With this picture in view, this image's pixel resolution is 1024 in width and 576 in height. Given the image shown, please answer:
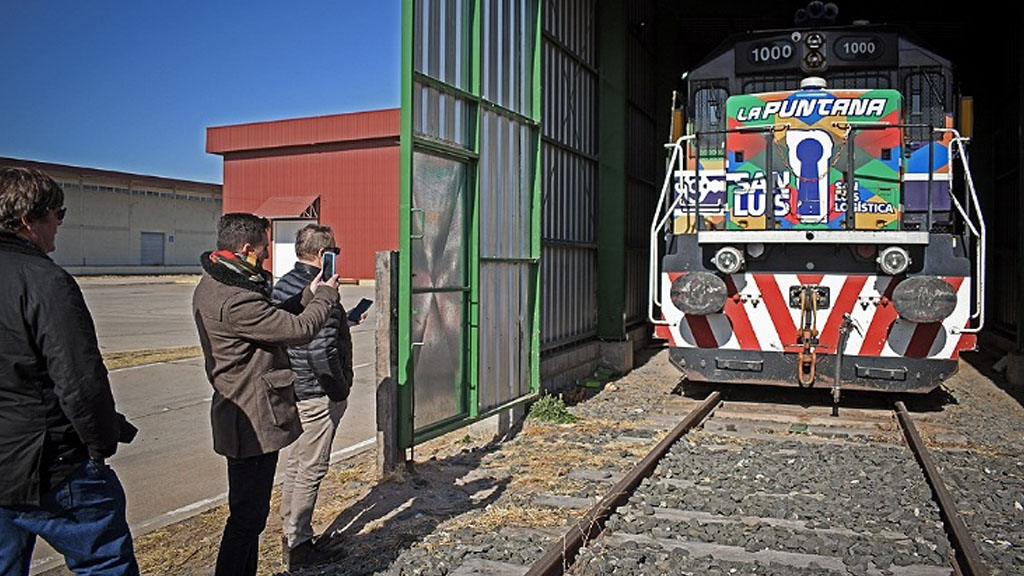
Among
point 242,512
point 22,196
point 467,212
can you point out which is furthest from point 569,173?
point 22,196

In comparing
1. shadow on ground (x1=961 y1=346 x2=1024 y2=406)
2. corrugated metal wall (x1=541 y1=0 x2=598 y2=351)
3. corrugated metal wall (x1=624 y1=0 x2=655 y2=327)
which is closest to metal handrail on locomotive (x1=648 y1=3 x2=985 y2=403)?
corrugated metal wall (x1=541 y1=0 x2=598 y2=351)

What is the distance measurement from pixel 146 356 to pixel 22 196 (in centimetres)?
1118

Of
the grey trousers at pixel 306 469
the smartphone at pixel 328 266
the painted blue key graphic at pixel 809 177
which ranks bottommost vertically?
the grey trousers at pixel 306 469

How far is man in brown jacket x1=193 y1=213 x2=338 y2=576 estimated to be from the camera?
11.5ft

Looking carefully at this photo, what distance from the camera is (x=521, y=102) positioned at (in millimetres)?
7539

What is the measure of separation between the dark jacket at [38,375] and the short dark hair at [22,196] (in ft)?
0.21

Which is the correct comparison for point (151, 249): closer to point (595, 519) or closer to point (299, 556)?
point (299, 556)

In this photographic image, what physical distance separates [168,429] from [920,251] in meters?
7.04

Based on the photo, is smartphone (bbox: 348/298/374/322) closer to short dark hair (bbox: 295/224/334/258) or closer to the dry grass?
short dark hair (bbox: 295/224/334/258)

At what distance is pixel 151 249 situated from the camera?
48219mm

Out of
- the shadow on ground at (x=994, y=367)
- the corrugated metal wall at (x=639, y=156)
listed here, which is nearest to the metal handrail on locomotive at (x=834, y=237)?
the shadow on ground at (x=994, y=367)

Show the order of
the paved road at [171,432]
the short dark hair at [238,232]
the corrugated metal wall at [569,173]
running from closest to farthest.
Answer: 1. the short dark hair at [238,232]
2. the paved road at [171,432]
3. the corrugated metal wall at [569,173]

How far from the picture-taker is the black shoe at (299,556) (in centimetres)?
426

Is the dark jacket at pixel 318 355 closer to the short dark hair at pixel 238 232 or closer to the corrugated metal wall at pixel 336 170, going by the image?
the short dark hair at pixel 238 232
